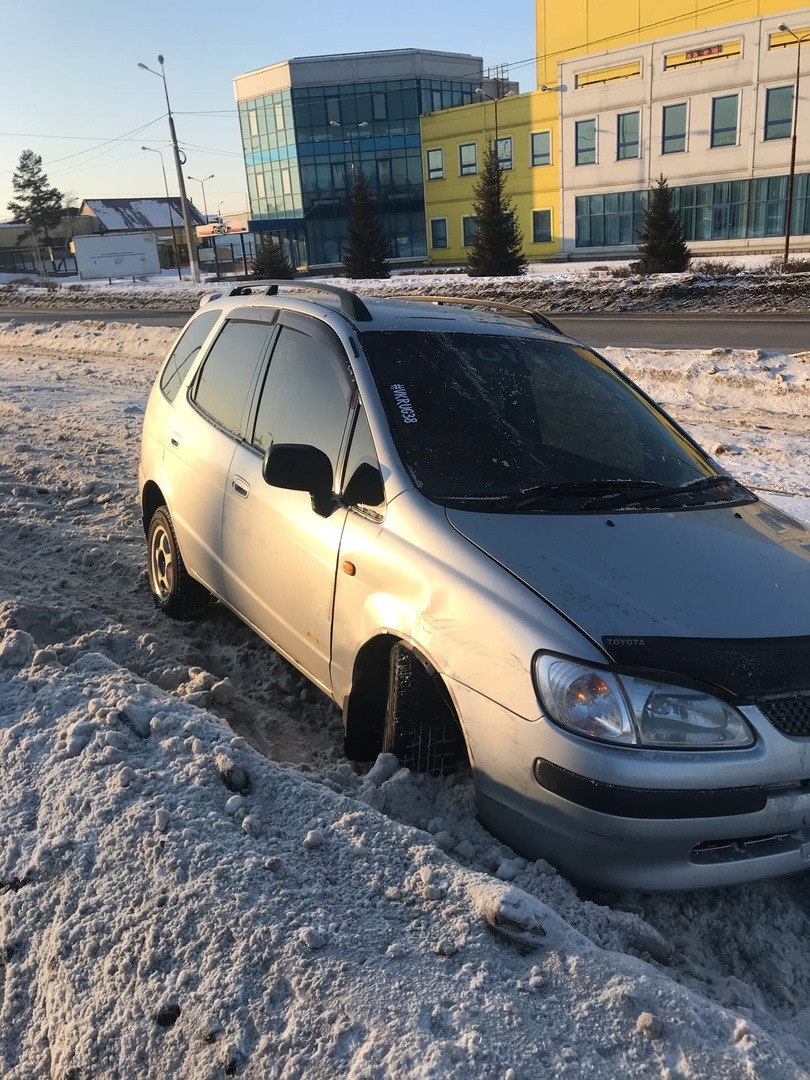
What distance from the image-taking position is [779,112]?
4247cm

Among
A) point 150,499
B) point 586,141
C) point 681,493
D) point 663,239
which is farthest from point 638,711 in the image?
point 586,141

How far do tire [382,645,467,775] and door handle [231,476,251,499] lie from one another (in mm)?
1312

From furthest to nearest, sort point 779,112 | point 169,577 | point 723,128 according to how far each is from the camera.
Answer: point 723,128 < point 779,112 < point 169,577

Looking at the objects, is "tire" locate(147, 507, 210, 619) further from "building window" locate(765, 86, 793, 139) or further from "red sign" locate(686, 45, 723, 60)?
"red sign" locate(686, 45, 723, 60)

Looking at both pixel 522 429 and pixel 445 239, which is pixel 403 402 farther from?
pixel 445 239

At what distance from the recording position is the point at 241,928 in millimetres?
2430

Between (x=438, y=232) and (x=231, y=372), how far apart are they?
59.1 metres

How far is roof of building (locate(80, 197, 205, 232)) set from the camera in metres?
89.6

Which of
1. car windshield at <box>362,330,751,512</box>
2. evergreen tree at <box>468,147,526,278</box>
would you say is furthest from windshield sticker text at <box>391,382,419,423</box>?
evergreen tree at <box>468,147,526,278</box>

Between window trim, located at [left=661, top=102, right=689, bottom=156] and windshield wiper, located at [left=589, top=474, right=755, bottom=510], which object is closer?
windshield wiper, located at [left=589, top=474, right=755, bottom=510]

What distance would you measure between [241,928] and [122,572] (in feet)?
12.6

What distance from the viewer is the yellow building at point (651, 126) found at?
42.7m

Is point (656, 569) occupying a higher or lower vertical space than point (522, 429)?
lower

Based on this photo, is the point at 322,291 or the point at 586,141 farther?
the point at 586,141
